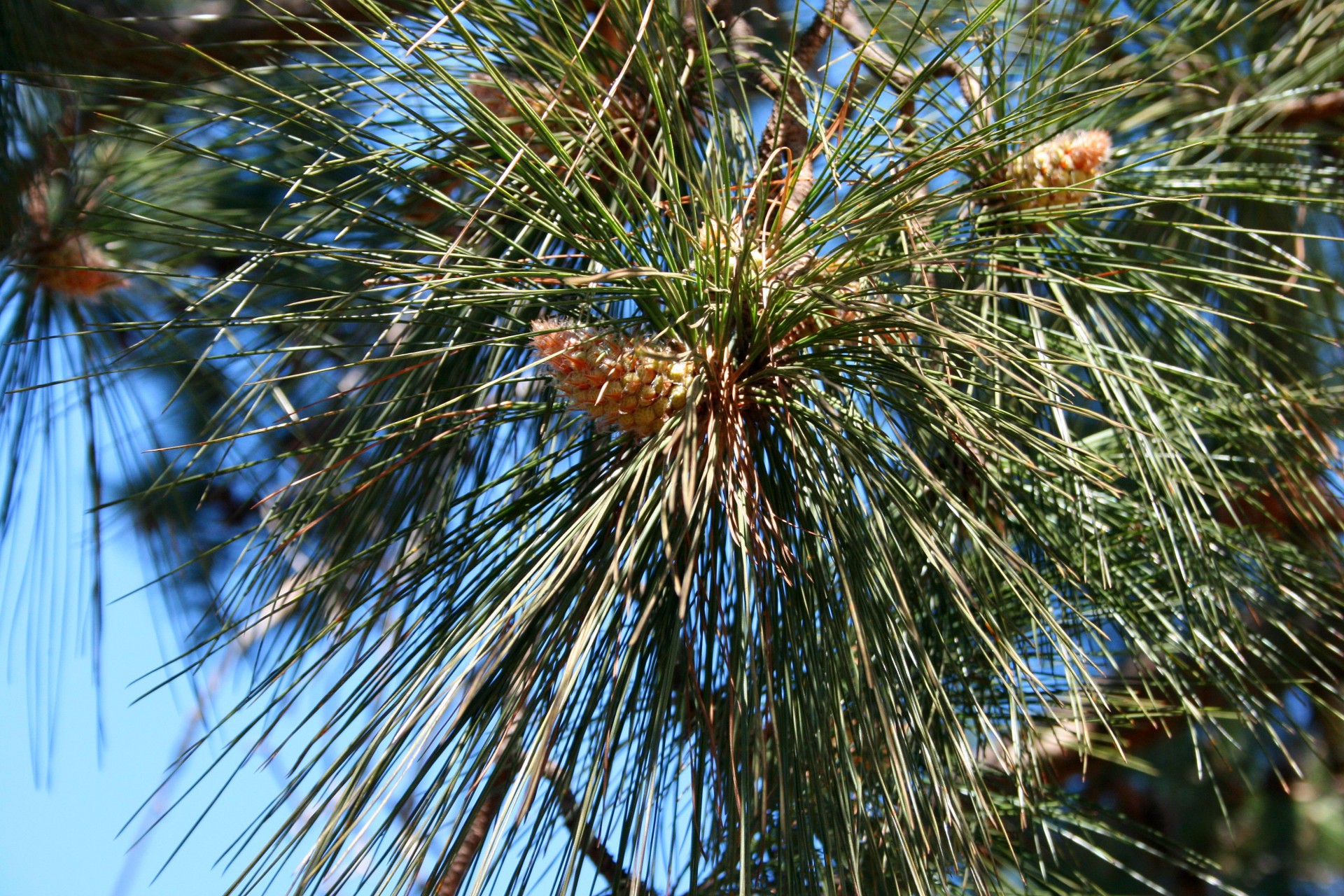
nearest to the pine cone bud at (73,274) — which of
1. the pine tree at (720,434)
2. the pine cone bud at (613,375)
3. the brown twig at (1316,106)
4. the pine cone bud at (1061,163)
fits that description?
the pine tree at (720,434)

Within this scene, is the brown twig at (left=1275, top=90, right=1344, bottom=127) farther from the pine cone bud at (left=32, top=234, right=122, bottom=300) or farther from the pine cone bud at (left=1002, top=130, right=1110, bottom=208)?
the pine cone bud at (left=32, top=234, right=122, bottom=300)

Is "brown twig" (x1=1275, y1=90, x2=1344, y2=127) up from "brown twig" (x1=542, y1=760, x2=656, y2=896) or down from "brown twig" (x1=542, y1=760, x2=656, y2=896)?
up

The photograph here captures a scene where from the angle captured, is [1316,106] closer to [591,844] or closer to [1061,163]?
[1061,163]

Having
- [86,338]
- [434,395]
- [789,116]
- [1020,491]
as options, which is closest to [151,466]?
[86,338]

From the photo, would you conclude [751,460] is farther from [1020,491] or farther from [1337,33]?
[1337,33]

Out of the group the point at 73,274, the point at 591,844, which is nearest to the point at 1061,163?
the point at 591,844

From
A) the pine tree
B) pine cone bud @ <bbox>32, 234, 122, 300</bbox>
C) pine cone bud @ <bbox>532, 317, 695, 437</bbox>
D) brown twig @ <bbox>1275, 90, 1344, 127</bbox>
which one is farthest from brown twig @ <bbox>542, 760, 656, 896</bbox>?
brown twig @ <bbox>1275, 90, 1344, 127</bbox>
